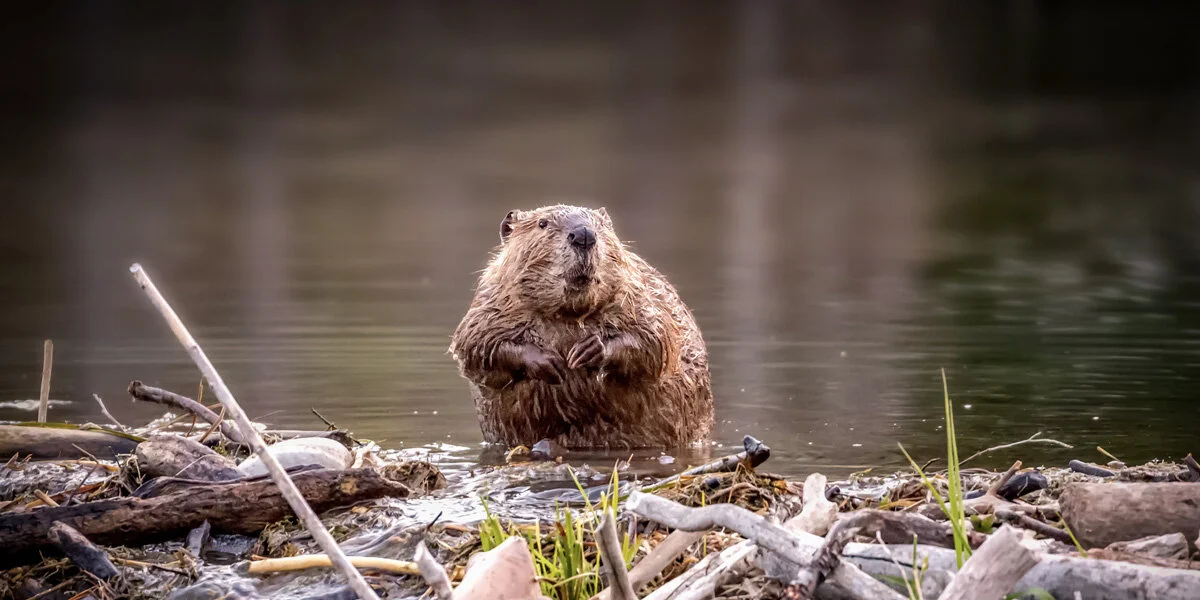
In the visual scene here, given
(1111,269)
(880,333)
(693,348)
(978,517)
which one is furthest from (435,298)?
(978,517)

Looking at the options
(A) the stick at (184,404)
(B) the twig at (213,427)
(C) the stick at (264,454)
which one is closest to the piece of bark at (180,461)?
(B) the twig at (213,427)

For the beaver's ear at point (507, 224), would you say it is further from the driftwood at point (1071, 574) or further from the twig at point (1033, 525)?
the driftwood at point (1071, 574)

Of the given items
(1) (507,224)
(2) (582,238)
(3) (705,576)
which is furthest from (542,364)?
(3) (705,576)

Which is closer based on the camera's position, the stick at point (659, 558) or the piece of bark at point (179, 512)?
the stick at point (659, 558)

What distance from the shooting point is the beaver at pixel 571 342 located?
18.5 feet

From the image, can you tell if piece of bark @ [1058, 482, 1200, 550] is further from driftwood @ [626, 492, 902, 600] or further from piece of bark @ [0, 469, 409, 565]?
piece of bark @ [0, 469, 409, 565]

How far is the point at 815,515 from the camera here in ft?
10.6

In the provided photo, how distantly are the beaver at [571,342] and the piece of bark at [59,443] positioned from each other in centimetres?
151

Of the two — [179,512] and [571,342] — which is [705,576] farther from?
[571,342]

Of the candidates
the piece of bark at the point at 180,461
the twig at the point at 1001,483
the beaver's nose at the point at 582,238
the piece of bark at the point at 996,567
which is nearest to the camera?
the piece of bark at the point at 996,567

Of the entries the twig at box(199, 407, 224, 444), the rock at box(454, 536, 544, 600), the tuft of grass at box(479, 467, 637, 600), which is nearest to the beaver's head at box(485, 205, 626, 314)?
the twig at box(199, 407, 224, 444)

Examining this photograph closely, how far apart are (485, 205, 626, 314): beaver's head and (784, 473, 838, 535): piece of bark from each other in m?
2.27

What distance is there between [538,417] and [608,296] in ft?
2.00

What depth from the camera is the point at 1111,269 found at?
59.9ft
